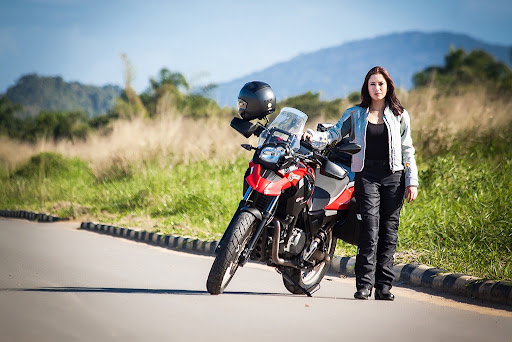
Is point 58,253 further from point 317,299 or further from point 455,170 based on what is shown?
point 455,170

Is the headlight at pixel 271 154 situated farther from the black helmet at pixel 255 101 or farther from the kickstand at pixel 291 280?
the kickstand at pixel 291 280

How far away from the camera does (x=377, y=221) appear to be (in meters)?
7.30

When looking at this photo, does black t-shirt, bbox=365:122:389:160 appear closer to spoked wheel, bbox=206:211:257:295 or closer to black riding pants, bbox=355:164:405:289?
black riding pants, bbox=355:164:405:289

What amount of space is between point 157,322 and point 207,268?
12.8 feet

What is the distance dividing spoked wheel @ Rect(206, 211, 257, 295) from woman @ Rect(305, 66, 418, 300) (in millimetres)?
1266

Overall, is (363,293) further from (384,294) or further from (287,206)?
(287,206)

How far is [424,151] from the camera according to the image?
17.1 metres

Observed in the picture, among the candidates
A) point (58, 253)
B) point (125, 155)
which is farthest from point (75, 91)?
point (58, 253)

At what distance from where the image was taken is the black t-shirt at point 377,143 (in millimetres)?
7332

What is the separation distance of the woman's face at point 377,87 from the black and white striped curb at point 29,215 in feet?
45.1

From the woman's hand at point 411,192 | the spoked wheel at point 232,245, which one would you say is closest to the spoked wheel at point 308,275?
the woman's hand at point 411,192

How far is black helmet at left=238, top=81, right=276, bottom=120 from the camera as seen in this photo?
697 cm

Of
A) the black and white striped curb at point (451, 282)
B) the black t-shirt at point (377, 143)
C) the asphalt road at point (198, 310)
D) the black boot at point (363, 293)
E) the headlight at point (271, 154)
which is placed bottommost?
the asphalt road at point (198, 310)

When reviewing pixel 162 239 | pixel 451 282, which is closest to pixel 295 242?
pixel 451 282
